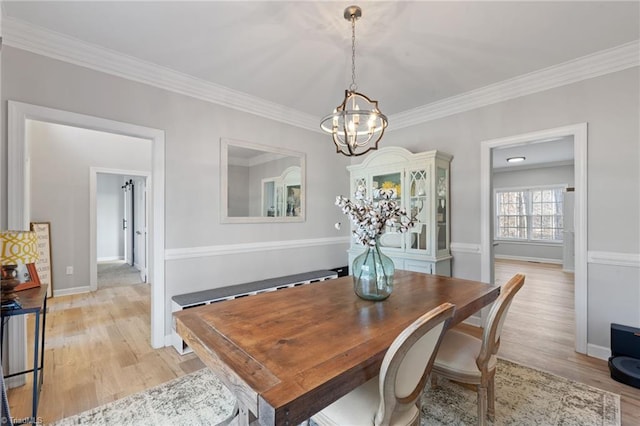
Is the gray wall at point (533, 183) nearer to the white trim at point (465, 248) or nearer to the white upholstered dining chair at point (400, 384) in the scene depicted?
the white trim at point (465, 248)

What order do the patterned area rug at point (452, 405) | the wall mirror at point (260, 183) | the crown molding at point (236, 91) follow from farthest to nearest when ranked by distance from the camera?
the wall mirror at point (260, 183) → the crown molding at point (236, 91) → the patterned area rug at point (452, 405)

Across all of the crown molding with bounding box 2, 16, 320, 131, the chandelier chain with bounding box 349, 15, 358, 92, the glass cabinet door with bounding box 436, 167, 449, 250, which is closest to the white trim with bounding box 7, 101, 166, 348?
the crown molding with bounding box 2, 16, 320, 131

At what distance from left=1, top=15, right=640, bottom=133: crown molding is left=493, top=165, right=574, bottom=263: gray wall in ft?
18.8

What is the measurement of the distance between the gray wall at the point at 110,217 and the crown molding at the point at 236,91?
6.28m

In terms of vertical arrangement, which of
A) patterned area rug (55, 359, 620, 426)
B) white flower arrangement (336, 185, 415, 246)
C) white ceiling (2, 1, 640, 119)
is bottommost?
patterned area rug (55, 359, 620, 426)

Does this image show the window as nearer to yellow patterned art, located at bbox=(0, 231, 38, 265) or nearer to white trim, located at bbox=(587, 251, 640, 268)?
white trim, located at bbox=(587, 251, 640, 268)

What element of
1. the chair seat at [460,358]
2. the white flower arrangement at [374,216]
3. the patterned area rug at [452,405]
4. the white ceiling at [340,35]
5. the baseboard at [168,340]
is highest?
the white ceiling at [340,35]

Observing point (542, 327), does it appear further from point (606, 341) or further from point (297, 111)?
point (297, 111)

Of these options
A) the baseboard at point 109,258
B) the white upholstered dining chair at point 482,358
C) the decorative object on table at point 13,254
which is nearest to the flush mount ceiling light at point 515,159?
the white upholstered dining chair at point 482,358

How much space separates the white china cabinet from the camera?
332 cm

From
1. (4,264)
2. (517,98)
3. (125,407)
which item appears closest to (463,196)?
(517,98)

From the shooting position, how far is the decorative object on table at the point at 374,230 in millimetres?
1646

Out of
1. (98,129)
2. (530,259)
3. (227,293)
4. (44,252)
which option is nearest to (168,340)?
(227,293)

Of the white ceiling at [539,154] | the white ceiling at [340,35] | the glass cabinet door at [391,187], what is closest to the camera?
the white ceiling at [340,35]
